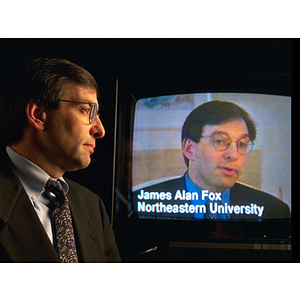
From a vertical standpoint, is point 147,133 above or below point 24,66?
below

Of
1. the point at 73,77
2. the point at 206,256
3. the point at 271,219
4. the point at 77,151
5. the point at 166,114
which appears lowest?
the point at 206,256

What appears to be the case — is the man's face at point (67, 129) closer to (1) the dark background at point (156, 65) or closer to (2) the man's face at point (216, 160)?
(1) the dark background at point (156, 65)

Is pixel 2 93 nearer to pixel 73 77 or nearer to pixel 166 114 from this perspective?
pixel 73 77

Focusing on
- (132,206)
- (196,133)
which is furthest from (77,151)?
(196,133)

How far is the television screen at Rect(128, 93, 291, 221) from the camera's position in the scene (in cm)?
126

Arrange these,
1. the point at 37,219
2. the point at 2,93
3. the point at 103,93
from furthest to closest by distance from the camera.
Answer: the point at 103,93 < the point at 2,93 < the point at 37,219

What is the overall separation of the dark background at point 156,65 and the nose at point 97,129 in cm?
2

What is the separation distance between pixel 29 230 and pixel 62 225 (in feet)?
0.35

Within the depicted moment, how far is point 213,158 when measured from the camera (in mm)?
1264

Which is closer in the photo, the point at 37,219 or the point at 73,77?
the point at 37,219

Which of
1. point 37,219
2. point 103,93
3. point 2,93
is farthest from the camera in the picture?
point 103,93

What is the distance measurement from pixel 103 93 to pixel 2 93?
1.22 ft

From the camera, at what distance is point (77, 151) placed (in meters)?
1.24

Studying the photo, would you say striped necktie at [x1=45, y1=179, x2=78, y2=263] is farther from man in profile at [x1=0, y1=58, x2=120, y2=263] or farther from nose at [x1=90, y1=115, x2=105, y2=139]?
nose at [x1=90, y1=115, x2=105, y2=139]
